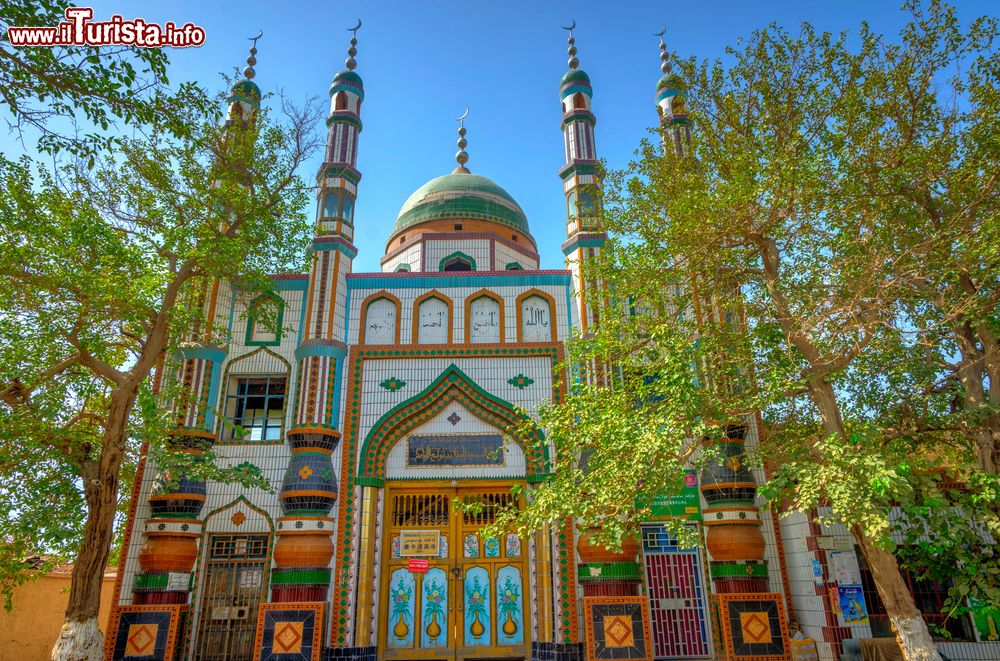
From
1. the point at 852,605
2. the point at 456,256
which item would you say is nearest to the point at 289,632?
the point at 852,605

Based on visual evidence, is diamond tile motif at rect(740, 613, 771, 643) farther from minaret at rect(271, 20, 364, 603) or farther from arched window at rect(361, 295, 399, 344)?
arched window at rect(361, 295, 399, 344)

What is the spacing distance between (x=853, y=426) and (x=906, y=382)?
1.80m

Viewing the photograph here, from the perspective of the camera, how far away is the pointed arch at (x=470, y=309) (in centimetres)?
1339

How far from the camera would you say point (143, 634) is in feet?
34.7

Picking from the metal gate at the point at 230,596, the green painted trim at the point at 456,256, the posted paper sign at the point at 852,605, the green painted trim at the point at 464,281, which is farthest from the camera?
the green painted trim at the point at 456,256

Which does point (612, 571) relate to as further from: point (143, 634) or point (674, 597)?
point (143, 634)

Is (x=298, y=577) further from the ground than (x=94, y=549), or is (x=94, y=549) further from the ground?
(x=94, y=549)

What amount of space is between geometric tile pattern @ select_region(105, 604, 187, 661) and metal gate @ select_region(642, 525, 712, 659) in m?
7.89

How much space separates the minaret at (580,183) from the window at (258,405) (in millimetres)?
6174

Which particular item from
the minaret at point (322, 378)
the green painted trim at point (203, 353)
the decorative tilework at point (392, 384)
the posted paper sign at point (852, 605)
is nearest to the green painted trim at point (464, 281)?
the minaret at point (322, 378)

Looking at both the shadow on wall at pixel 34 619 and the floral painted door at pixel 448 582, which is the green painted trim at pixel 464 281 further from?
the shadow on wall at pixel 34 619

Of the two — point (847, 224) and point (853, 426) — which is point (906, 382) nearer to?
point (853, 426)

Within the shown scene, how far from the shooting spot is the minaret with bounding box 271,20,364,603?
11.1 m

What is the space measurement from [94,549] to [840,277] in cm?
1079
